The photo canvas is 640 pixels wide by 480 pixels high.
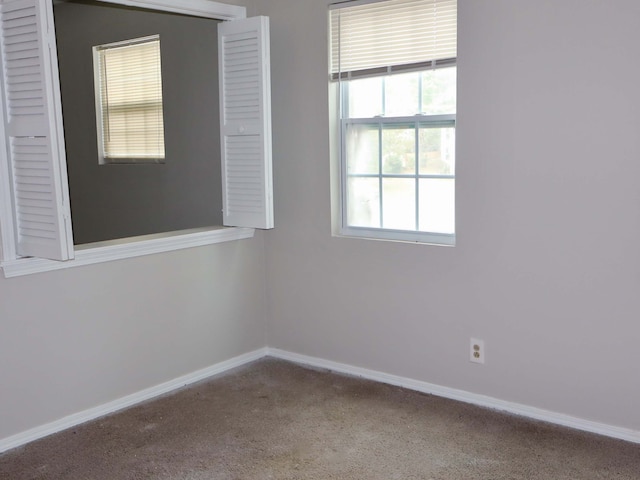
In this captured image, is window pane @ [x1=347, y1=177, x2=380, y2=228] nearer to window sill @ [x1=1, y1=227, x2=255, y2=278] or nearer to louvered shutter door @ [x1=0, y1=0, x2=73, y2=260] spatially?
window sill @ [x1=1, y1=227, x2=255, y2=278]

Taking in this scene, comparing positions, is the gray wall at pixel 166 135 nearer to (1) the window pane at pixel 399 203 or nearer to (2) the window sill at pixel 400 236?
(2) the window sill at pixel 400 236

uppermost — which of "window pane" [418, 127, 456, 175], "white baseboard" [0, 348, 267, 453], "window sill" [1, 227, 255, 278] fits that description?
"window pane" [418, 127, 456, 175]

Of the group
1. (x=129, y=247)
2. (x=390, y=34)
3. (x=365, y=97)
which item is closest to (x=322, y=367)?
(x=129, y=247)

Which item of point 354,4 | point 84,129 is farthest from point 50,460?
point 84,129

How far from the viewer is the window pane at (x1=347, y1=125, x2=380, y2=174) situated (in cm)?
374

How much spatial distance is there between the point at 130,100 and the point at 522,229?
3283 millimetres

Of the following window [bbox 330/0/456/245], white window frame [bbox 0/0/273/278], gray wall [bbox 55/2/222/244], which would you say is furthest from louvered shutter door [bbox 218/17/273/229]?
gray wall [bbox 55/2/222/244]

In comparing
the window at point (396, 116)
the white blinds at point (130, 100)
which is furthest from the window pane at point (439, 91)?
the white blinds at point (130, 100)

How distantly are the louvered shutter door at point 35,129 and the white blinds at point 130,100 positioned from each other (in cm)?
194

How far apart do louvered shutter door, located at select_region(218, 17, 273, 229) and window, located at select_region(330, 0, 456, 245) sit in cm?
43

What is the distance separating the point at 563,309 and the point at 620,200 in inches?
22.6

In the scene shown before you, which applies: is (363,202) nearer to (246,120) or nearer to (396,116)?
(396,116)

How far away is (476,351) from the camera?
134 inches

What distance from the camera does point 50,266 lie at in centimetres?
313
